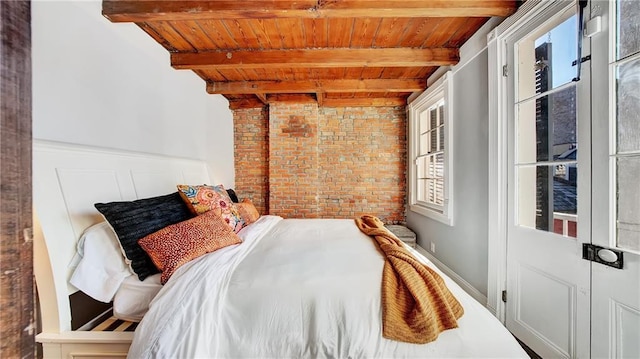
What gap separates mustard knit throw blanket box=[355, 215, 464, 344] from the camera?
35.2 inches

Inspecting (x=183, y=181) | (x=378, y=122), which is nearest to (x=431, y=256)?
(x=378, y=122)

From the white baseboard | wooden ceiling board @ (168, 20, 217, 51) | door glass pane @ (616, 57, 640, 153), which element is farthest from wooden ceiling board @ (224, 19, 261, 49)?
the white baseboard

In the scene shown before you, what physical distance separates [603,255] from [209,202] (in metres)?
2.40

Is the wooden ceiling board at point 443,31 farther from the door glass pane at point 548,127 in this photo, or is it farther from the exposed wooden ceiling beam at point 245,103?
the exposed wooden ceiling beam at point 245,103

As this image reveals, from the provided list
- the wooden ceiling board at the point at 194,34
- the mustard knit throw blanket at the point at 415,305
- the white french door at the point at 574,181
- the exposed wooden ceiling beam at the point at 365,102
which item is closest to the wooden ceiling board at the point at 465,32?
the white french door at the point at 574,181

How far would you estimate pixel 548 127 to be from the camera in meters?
1.39

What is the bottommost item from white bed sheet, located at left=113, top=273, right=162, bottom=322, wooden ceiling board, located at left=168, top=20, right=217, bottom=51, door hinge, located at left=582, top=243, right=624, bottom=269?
white bed sheet, located at left=113, top=273, right=162, bottom=322

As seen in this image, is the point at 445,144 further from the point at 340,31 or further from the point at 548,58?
the point at 340,31

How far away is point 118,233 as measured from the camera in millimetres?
1183

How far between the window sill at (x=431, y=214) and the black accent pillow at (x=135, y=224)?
2.54 metres

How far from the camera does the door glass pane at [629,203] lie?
0.99 m

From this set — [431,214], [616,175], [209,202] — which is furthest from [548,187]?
[209,202]

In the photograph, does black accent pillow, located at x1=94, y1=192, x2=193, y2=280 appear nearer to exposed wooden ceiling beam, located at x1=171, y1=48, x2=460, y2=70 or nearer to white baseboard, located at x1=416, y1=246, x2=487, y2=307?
exposed wooden ceiling beam, located at x1=171, y1=48, x2=460, y2=70

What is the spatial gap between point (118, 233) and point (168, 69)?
175 cm
